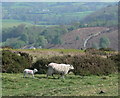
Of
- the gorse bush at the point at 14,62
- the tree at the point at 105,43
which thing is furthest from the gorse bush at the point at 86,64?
the tree at the point at 105,43

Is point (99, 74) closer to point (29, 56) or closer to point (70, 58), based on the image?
point (70, 58)

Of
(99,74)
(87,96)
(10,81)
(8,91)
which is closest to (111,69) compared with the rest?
(99,74)

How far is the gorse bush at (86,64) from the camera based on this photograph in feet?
98.6

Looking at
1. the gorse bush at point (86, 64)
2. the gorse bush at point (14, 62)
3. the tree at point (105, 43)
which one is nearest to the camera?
the gorse bush at point (86, 64)

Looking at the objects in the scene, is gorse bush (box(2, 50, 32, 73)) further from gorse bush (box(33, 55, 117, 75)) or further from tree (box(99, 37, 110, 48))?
tree (box(99, 37, 110, 48))

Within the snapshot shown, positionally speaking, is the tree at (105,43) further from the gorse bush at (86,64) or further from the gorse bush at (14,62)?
the gorse bush at (86,64)

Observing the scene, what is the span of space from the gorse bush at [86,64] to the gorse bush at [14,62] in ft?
3.53

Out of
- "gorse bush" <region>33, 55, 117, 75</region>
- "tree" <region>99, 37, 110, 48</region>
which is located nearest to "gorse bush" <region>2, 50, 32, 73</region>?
"gorse bush" <region>33, 55, 117, 75</region>

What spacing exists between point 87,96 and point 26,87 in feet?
18.3

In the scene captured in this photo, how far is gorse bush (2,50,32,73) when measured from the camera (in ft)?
101

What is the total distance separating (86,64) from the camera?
3103 cm

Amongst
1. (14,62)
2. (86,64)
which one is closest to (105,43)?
(14,62)

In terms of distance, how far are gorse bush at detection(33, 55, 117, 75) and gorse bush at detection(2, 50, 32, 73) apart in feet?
3.53

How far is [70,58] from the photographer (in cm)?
3259
